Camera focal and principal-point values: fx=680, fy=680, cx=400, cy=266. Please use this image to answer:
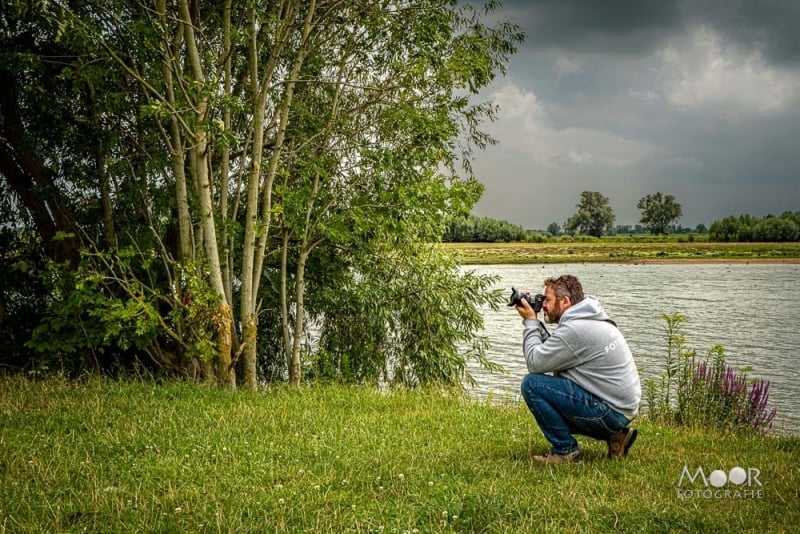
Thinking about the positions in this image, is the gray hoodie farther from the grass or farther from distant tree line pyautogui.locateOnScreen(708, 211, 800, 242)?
distant tree line pyautogui.locateOnScreen(708, 211, 800, 242)

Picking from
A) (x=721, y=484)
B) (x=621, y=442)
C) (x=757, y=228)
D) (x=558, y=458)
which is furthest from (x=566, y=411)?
(x=757, y=228)

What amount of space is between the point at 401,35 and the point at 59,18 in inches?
196

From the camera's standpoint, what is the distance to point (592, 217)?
486 ft

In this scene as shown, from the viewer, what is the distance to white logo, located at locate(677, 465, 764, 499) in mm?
4957

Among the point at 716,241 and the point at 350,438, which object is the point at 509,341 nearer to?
the point at 350,438

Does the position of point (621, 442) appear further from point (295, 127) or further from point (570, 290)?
point (295, 127)

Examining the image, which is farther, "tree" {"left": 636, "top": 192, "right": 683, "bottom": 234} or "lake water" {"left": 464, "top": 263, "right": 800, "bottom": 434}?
"tree" {"left": 636, "top": 192, "right": 683, "bottom": 234}

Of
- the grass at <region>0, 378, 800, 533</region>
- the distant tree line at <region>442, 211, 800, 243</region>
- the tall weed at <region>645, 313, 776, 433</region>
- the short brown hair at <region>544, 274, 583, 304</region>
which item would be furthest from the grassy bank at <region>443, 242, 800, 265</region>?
the short brown hair at <region>544, 274, 583, 304</region>

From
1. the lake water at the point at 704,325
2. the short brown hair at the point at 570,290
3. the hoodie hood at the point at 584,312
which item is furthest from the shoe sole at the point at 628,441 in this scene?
the lake water at the point at 704,325

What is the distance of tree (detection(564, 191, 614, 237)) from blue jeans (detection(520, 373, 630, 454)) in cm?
14667

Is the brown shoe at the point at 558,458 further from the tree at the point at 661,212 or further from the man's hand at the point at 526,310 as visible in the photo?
the tree at the point at 661,212

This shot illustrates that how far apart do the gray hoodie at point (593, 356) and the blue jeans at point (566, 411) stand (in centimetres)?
7

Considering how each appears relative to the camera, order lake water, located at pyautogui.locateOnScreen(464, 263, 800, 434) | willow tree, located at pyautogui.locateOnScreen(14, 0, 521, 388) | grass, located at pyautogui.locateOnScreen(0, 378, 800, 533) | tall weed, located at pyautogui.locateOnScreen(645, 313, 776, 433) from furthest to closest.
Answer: lake water, located at pyautogui.locateOnScreen(464, 263, 800, 434) → willow tree, located at pyautogui.locateOnScreen(14, 0, 521, 388) → tall weed, located at pyautogui.locateOnScreen(645, 313, 776, 433) → grass, located at pyautogui.locateOnScreen(0, 378, 800, 533)

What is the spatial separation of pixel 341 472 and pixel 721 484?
2.94 meters
